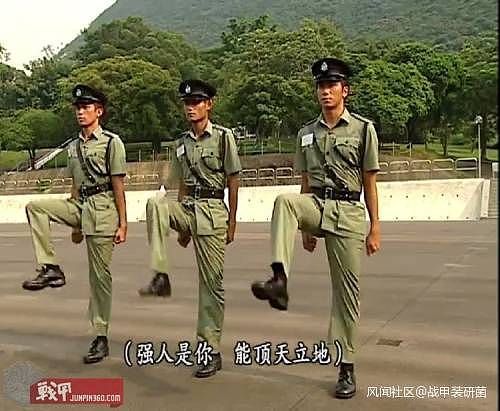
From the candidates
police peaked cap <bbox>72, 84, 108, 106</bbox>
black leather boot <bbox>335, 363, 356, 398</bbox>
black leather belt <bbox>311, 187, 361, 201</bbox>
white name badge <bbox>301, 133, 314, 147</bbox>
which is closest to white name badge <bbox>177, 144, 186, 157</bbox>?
police peaked cap <bbox>72, 84, 108, 106</bbox>

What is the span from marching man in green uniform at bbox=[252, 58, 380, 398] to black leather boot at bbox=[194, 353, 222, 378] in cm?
100

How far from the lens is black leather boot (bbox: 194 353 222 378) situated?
473 centimetres

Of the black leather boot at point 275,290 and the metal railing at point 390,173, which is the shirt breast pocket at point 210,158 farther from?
the metal railing at point 390,173

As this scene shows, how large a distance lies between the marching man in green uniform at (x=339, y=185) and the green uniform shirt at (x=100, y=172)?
1.38m

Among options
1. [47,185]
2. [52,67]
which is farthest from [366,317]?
[52,67]

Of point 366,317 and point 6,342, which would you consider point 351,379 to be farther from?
point 6,342

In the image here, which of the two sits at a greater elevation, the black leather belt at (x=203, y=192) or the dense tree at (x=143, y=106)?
the dense tree at (x=143, y=106)

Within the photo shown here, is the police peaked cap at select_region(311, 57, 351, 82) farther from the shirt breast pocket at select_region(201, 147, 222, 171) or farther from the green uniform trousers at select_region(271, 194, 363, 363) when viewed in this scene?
the shirt breast pocket at select_region(201, 147, 222, 171)

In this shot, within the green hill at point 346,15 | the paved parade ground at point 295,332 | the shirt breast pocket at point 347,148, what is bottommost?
the paved parade ground at point 295,332

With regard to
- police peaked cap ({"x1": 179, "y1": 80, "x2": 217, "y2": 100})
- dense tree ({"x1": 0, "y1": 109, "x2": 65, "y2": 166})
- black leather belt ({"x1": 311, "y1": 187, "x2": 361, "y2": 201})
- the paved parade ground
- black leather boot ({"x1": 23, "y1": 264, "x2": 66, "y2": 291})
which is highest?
dense tree ({"x1": 0, "y1": 109, "x2": 65, "y2": 166})

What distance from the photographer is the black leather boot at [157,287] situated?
159 inches

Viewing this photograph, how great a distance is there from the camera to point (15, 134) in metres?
46.2

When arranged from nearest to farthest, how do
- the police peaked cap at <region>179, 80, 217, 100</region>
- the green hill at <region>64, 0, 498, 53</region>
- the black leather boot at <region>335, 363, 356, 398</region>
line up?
1. the black leather boot at <region>335, 363, 356, 398</region>
2. the police peaked cap at <region>179, 80, 217, 100</region>
3. the green hill at <region>64, 0, 498, 53</region>

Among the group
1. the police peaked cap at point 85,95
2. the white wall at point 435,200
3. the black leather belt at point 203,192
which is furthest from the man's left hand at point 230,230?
the white wall at point 435,200
